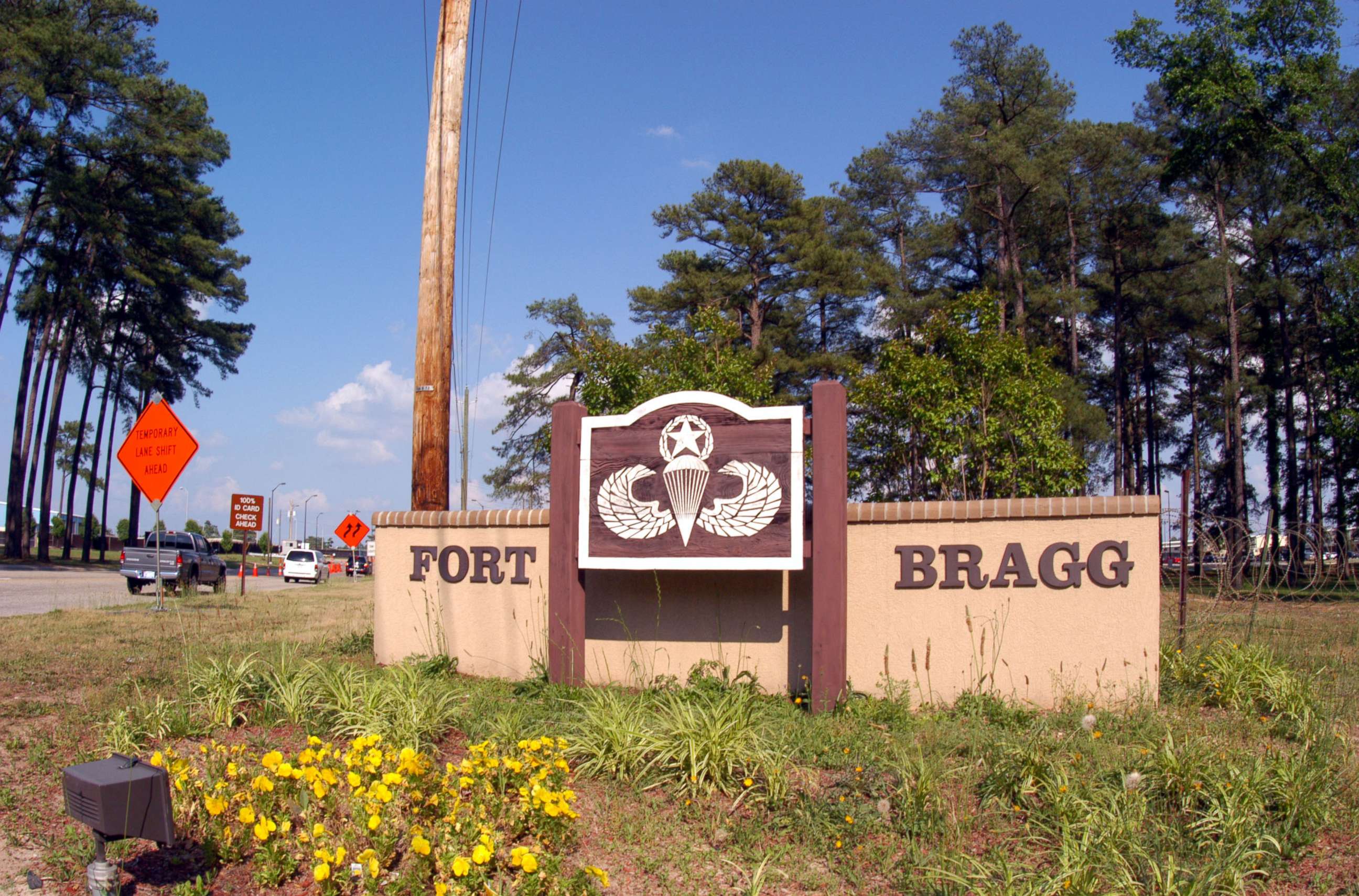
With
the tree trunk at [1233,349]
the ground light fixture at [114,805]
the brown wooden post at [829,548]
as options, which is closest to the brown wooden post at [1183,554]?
the brown wooden post at [829,548]

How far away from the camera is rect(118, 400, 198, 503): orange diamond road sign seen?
39.6 ft

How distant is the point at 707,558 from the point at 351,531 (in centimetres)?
2722

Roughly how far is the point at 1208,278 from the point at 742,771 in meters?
36.4

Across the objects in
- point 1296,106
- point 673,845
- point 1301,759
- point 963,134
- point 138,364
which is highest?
point 963,134

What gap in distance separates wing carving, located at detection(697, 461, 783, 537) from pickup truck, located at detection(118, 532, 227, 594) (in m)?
15.7

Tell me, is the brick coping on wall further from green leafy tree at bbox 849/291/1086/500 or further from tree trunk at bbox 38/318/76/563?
tree trunk at bbox 38/318/76/563

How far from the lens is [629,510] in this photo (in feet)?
26.7

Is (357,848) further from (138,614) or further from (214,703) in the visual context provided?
(138,614)

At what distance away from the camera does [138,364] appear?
44.2m

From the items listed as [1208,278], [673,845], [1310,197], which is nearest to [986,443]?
[673,845]

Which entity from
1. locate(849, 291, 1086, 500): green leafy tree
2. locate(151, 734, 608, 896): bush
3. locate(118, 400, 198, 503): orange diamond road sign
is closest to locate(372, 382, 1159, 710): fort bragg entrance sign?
locate(151, 734, 608, 896): bush

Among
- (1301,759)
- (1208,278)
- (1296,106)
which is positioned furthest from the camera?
(1208,278)

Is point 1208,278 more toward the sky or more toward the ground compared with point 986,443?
more toward the sky

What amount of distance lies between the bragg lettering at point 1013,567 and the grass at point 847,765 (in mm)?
937
